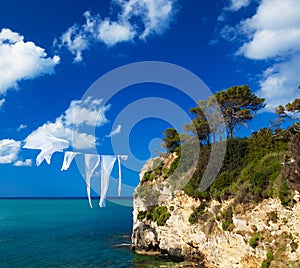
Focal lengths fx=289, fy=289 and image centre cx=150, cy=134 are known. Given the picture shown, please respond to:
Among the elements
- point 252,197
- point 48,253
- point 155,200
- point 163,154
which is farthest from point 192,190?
point 48,253

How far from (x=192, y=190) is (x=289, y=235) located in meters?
11.8

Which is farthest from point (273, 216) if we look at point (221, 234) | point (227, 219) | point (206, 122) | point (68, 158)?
point (206, 122)

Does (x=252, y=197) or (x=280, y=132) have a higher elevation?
(x=280, y=132)

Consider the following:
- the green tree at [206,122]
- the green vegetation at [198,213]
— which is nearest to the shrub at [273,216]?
the green vegetation at [198,213]

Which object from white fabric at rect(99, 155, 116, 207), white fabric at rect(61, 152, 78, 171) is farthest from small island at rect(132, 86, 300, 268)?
white fabric at rect(61, 152, 78, 171)

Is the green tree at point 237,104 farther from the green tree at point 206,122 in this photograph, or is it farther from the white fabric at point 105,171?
the white fabric at point 105,171

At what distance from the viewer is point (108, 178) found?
20969mm

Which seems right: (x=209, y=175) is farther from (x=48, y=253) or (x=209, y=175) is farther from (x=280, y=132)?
(x=48, y=253)

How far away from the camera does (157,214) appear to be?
29.4 m

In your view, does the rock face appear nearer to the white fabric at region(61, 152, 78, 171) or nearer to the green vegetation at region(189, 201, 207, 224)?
the green vegetation at region(189, 201, 207, 224)

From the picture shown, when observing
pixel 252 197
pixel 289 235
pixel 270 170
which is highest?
pixel 270 170

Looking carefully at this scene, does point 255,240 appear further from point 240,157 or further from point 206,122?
point 206,122

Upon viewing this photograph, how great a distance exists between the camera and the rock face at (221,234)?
52.4ft

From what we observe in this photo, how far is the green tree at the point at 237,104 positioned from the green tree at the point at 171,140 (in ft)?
24.9
